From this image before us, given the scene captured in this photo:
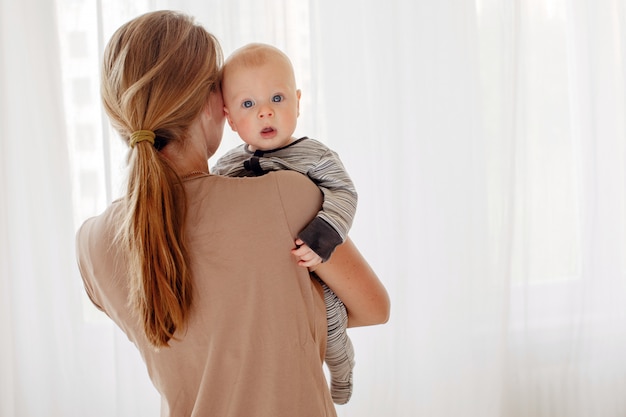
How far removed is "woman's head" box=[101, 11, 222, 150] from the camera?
1067 mm

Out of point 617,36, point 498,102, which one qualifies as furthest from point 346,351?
point 617,36

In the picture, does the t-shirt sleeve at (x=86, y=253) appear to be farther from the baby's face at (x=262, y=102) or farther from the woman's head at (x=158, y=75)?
the baby's face at (x=262, y=102)

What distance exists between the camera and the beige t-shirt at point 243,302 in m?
1.06

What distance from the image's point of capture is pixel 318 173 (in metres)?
1.19

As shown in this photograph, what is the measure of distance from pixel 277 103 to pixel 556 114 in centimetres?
166

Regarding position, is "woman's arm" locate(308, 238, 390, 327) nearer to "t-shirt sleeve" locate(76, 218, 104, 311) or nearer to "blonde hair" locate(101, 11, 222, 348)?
"blonde hair" locate(101, 11, 222, 348)

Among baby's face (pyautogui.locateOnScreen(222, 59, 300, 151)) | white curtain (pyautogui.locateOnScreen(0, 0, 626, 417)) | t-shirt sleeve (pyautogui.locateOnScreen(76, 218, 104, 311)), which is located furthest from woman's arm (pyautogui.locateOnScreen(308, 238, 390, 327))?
white curtain (pyautogui.locateOnScreen(0, 0, 626, 417))

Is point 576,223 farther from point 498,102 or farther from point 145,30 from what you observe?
point 145,30

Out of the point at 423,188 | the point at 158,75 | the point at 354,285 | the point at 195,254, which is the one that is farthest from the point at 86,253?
the point at 423,188

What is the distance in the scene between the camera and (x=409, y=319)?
249cm

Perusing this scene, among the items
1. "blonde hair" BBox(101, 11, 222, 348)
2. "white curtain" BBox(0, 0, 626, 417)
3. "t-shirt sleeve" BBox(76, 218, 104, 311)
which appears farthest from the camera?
"white curtain" BBox(0, 0, 626, 417)

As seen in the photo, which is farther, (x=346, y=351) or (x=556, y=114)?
(x=556, y=114)

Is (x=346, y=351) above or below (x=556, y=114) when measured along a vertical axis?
below

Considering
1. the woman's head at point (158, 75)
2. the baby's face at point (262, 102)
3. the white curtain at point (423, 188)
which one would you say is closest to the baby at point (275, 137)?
the baby's face at point (262, 102)
